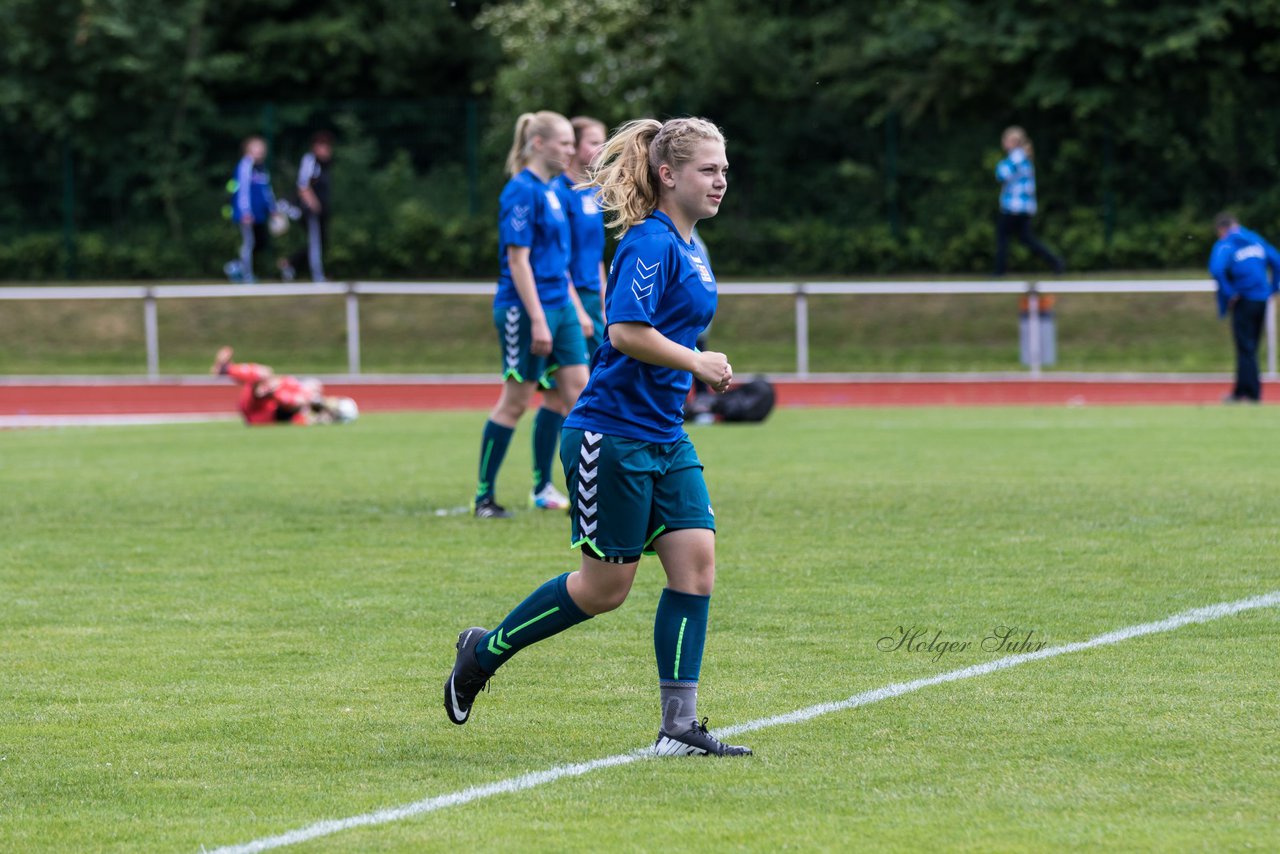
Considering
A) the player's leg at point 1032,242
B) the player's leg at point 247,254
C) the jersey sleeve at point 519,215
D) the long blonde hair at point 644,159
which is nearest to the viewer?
the long blonde hair at point 644,159

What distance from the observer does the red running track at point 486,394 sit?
72.9 feet

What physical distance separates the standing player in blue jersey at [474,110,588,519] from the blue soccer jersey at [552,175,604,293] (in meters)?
0.13

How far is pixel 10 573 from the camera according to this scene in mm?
8766

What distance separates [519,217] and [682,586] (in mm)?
5145

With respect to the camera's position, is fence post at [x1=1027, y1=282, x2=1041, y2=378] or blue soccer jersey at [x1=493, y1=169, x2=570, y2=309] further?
fence post at [x1=1027, y1=282, x2=1041, y2=378]

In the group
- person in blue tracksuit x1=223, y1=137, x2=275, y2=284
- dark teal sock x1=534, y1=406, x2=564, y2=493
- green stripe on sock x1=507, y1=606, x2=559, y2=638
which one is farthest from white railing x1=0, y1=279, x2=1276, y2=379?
green stripe on sock x1=507, y1=606, x2=559, y2=638

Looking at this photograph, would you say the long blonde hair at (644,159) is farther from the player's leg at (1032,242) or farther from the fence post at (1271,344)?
the player's leg at (1032,242)

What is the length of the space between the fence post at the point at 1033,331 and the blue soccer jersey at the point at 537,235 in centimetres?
1330

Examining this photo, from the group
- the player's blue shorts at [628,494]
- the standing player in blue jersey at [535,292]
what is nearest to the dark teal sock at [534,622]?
the player's blue shorts at [628,494]

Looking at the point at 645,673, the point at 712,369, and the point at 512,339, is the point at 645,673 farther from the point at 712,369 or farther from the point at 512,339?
the point at 512,339

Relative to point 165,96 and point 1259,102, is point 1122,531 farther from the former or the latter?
point 165,96

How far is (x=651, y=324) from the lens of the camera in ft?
16.9

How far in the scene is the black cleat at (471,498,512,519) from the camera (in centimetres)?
1041

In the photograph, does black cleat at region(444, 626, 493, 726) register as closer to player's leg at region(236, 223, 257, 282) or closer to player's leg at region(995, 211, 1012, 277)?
player's leg at region(995, 211, 1012, 277)
